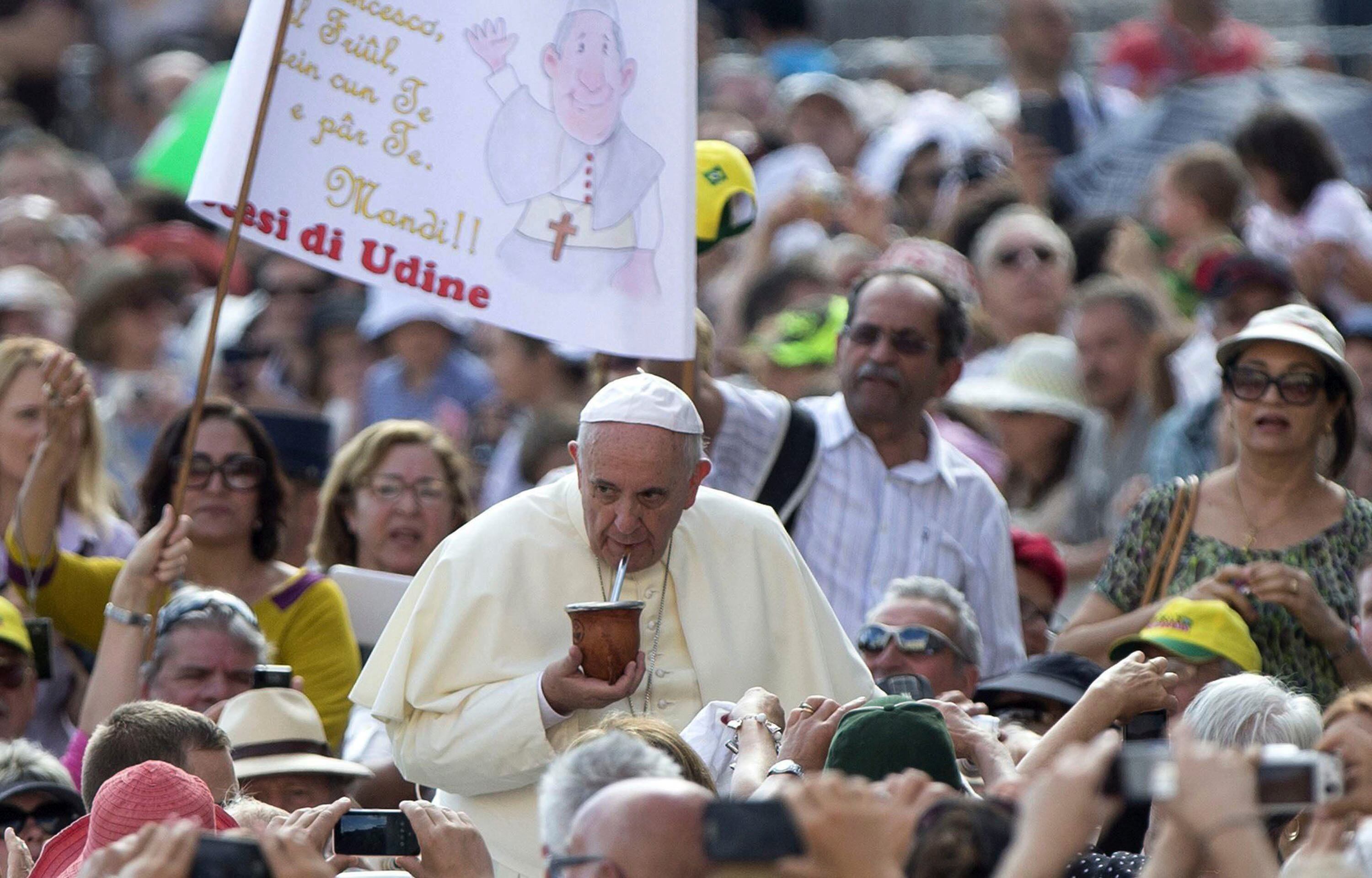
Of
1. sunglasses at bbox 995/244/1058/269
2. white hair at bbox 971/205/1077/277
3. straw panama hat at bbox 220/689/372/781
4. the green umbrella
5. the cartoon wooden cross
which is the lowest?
straw panama hat at bbox 220/689/372/781

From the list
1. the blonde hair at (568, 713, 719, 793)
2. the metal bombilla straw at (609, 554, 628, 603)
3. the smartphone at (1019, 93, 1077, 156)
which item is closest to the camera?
the blonde hair at (568, 713, 719, 793)

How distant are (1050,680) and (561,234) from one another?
187cm

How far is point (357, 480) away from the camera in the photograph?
8305 millimetres

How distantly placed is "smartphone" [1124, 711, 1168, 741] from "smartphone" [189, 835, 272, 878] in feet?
8.86

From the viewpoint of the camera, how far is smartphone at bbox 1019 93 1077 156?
42.1 feet

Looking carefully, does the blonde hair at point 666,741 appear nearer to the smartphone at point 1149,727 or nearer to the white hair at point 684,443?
the white hair at point 684,443

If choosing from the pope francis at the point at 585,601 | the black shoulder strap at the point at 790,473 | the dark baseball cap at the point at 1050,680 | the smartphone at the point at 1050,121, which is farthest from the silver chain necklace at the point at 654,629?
the smartphone at the point at 1050,121

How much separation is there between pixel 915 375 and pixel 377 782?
211 cm

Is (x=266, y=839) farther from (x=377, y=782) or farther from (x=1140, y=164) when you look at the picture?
(x=1140, y=164)

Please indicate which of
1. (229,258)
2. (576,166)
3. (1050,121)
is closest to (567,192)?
(576,166)

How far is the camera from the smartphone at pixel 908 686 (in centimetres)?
638

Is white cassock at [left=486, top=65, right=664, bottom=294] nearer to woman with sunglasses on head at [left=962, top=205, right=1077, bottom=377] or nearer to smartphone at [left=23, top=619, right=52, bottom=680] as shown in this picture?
smartphone at [left=23, top=619, right=52, bottom=680]

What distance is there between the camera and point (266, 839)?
13.5ft

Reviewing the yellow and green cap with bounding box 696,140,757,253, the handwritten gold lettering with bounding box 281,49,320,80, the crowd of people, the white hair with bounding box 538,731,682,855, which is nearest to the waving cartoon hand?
the handwritten gold lettering with bounding box 281,49,320,80
